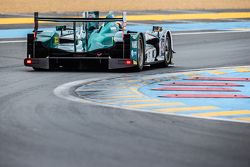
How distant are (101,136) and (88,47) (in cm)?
789

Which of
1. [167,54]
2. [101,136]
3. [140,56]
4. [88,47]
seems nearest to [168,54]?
[167,54]

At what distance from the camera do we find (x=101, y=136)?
805cm

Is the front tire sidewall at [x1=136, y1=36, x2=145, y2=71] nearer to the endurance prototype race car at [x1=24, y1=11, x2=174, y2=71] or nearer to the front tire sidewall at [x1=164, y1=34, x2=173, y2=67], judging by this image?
the endurance prototype race car at [x1=24, y1=11, x2=174, y2=71]

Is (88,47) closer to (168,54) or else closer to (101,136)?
(168,54)

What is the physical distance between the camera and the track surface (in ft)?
22.3

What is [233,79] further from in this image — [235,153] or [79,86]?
[235,153]

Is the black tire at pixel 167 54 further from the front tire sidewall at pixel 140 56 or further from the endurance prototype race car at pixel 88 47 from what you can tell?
the front tire sidewall at pixel 140 56

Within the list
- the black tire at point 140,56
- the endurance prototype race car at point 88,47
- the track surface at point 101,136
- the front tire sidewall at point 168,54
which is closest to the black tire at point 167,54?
the front tire sidewall at point 168,54

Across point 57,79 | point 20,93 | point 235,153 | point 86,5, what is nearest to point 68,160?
point 235,153

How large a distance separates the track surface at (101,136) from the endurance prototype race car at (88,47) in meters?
3.11

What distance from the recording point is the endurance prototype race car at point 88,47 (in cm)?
1566

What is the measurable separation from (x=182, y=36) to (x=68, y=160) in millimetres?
20798

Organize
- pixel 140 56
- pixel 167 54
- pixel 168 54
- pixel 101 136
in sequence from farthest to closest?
pixel 168 54 < pixel 167 54 < pixel 140 56 < pixel 101 136

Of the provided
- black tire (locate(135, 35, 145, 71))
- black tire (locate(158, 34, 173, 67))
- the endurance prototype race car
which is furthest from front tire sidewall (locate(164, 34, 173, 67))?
black tire (locate(135, 35, 145, 71))
